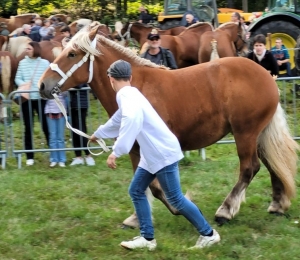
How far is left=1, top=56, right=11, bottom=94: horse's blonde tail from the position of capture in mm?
10055

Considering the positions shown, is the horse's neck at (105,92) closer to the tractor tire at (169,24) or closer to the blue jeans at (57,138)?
the blue jeans at (57,138)

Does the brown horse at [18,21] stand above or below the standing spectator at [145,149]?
below

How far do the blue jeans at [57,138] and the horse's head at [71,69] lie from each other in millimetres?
2710

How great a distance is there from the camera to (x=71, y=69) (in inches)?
221

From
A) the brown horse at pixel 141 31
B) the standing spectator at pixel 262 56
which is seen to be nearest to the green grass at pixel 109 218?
the standing spectator at pixel 262 56

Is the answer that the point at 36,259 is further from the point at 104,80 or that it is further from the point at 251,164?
the point at 251,164

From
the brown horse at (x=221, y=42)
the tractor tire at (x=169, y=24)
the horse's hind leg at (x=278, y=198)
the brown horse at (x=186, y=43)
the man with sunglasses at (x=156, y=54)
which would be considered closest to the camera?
the horse's hind leg at (x=278, y=198)

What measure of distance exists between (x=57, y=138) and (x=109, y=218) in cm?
261

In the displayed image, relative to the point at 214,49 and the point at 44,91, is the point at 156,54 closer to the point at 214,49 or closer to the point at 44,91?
the point at 44,91

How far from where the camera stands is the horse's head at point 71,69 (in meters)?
5.58

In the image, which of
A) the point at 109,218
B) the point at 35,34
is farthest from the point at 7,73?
the point at 109,218

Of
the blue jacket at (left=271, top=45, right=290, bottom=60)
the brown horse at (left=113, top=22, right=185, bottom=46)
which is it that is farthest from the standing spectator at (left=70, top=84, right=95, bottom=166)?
the brown horse at (left=113, top=22, right=185, bottom=46)

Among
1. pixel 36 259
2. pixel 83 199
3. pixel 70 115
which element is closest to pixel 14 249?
pixel 36 259

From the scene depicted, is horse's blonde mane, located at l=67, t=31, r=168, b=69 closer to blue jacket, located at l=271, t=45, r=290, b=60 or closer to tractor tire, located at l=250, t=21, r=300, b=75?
blue jacket, located at l=271, t=45, r=290, b=60
